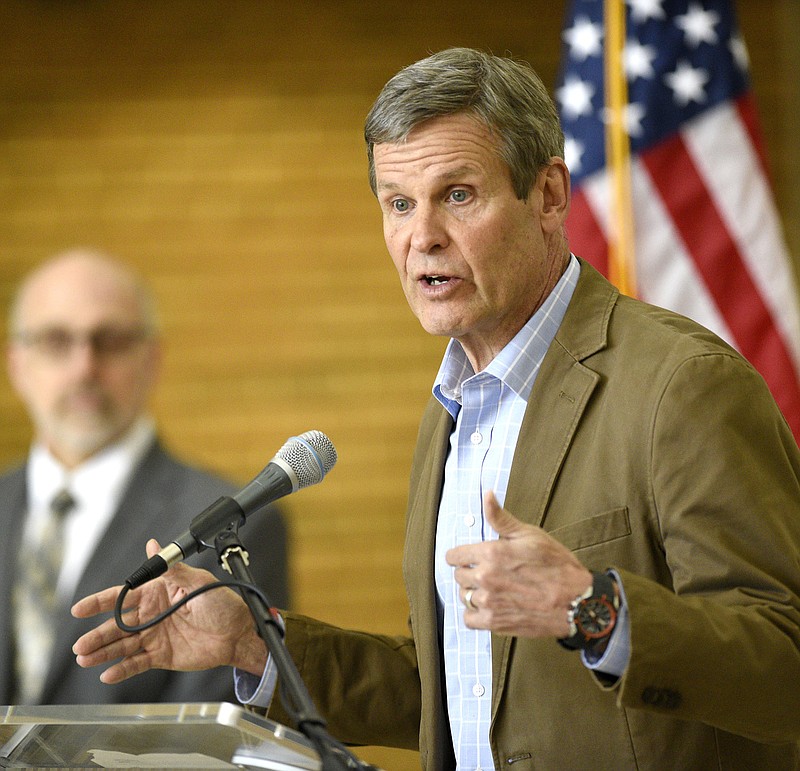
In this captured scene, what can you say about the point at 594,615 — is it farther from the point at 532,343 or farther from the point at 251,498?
the point at 532,343

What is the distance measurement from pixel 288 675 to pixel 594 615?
322mm

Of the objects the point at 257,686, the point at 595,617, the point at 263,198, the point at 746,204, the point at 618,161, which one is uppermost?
the point at 263,198

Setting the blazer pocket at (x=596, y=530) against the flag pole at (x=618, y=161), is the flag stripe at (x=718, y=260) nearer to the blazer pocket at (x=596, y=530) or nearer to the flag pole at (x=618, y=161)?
the flag pole at (x=618, y=161)

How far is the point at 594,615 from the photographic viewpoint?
121 cm

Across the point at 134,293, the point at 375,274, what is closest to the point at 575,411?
the point at 134,293

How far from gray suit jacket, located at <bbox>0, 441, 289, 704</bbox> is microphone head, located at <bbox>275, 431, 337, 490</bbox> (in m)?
1.26

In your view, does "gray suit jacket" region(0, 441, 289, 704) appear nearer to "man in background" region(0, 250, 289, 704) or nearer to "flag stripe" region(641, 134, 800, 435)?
"man in background" region(0, 250, 289, 704)

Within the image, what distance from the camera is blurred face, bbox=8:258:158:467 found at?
3168 millimetres

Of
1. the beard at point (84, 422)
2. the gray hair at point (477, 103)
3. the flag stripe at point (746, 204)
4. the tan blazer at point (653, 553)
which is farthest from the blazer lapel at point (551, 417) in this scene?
the beard at point (84, 422)

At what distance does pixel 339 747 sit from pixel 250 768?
17cm

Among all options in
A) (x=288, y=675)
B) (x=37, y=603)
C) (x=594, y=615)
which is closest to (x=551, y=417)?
(x=594, y=615)

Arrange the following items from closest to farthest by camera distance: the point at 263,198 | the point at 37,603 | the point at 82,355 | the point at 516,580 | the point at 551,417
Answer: the point at 516,580, the point at 551,417, the point at 37,603, the point at 82,355, the point at 263,198

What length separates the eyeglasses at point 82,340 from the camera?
3242mm

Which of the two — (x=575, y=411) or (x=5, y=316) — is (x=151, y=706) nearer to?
(x=575, y=411)
